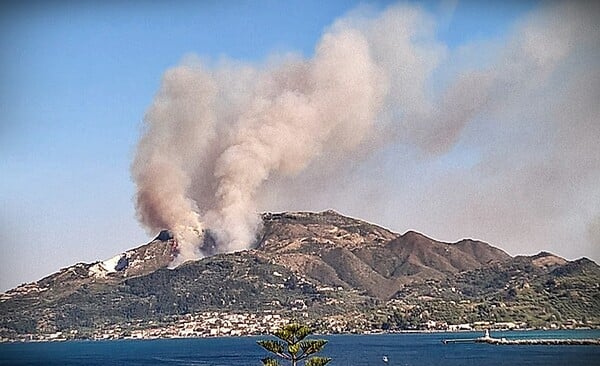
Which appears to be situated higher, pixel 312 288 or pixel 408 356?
pixel 312 288

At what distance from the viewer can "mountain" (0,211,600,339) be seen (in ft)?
169

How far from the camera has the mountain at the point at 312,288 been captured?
51.5m

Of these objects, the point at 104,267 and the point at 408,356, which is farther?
the point at 104,267

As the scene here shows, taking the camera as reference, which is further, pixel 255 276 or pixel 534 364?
pixel 255 276

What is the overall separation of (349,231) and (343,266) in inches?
456

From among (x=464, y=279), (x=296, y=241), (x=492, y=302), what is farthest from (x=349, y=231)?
(x=492, y=302)

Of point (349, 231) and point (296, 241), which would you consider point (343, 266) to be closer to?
point (296, 241)

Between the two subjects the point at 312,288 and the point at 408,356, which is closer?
the point at 408,356

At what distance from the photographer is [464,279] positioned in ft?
244

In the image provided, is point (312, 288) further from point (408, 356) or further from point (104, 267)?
point (408, 356)

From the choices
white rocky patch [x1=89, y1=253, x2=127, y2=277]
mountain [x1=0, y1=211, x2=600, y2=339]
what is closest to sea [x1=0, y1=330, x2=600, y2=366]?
mountain [x1=0, y1=211, x2=600, y2=339]

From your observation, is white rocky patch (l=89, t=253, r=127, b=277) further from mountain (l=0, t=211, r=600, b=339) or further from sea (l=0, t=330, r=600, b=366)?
sea (l=0, t=330, r=600, b=366)

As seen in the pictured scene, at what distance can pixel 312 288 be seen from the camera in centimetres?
6700

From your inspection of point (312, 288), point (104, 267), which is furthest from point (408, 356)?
point (104, 267)
